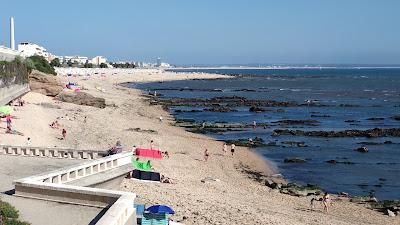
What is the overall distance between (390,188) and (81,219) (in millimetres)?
20095

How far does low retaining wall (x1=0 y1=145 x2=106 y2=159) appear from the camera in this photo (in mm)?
15312

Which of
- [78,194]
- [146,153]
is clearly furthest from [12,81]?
[78,194]

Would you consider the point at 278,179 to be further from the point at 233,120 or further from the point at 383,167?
the point at 233,120

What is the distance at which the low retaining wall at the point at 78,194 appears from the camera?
859 cm

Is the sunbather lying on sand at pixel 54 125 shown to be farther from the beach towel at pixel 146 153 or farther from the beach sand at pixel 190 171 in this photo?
the beach towel at pixel 146 153

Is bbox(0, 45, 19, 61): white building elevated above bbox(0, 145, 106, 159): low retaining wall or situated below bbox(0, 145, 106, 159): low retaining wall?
above

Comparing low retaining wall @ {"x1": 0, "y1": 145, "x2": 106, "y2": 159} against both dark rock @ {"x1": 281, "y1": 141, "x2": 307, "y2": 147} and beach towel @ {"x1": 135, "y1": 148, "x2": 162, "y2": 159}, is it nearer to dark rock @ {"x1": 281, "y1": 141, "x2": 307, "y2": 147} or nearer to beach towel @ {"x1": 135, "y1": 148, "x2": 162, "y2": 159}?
beach towel @ {"x1": 135, "y1": 148, "x2": 162, "y2": 159}

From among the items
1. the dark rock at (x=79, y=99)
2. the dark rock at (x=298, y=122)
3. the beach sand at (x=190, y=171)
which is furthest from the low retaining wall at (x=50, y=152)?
the dark rock at (x=298, y=122)

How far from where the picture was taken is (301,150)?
36375 millimetres

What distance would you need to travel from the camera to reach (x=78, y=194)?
32.5 feet

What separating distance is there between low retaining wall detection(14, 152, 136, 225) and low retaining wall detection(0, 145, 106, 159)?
2800 millimetres

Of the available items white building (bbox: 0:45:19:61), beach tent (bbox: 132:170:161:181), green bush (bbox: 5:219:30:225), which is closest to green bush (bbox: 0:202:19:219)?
green bush (bbox: 5:219:30:225)

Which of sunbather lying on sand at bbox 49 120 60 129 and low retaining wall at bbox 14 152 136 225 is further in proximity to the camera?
sunbather lying on sand at bbox 49 120 60 129

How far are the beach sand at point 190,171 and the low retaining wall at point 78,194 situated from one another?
242 inches
